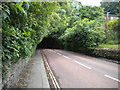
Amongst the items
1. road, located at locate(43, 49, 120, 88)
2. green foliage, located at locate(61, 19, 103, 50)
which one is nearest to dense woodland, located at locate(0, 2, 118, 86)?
green foliage, located at locate(61, 19, 103, 50)

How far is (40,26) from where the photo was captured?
7.95 metres

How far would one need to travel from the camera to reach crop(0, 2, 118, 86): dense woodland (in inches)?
129

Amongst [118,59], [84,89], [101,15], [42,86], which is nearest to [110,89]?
[84,89]

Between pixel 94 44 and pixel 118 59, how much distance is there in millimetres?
5615

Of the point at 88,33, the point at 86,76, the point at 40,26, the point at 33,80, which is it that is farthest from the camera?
the point at 88,33

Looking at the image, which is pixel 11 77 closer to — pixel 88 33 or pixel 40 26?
pixel 40 26

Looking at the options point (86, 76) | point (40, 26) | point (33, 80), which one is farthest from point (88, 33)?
point (33, 80)

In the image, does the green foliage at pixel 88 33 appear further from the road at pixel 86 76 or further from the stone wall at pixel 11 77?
the stone wall at pixel 11 77

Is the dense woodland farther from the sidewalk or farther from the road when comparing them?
the road

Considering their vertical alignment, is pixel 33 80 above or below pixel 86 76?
above

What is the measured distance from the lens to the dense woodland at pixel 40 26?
3.27m

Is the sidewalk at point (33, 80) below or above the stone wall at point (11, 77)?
below

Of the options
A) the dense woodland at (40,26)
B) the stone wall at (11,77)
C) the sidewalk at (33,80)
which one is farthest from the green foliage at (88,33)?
the stone wall at (11,77)

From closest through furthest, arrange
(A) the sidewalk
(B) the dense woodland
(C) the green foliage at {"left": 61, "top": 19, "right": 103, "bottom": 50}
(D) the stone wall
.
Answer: (B) the dense woodland < (D) the stone wall < (A) the sidewalk < (C) the green foliage at {"left": 61, "top": 19, "right": 103, "bottom": 50}
